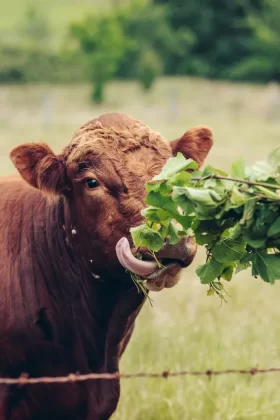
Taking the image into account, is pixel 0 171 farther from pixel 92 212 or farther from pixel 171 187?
pixel 171 187

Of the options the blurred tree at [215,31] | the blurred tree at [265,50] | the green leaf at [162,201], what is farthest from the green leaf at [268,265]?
the blurred tree at [215,31]

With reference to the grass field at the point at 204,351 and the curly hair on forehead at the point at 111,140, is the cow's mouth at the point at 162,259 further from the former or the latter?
the grass field at the point at 204,351

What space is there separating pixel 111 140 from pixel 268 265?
4.90ft

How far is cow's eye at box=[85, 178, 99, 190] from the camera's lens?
13.4 feet

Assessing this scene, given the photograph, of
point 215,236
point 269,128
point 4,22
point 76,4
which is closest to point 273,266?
point 215,236

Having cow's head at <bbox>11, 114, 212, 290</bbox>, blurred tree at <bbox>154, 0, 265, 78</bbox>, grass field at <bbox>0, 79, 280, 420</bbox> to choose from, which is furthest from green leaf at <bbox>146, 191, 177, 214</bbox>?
blurred tree at <bbox>154, 0, 265, 78</bbox>

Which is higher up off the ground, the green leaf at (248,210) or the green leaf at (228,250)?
the green leaf at (248,210)

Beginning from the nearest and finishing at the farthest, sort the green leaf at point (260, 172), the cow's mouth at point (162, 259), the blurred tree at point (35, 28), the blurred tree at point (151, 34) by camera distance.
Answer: the green leaf at point (260, 172), the cow's mouth at point (162, 259), the blurred tree at point (151, 34), the blurred tree at point (35, 28)

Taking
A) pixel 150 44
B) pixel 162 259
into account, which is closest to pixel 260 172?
pixel 162 259

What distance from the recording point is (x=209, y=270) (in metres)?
3.05

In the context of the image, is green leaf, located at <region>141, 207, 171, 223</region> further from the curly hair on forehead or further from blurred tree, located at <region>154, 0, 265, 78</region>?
blurred tree, located at <region>154, 0, 265, 78</region>

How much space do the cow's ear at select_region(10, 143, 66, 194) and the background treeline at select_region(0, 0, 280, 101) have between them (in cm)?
4013

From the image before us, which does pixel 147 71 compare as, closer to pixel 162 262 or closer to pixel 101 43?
pixel 101 43

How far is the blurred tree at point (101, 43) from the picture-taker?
47094mm
